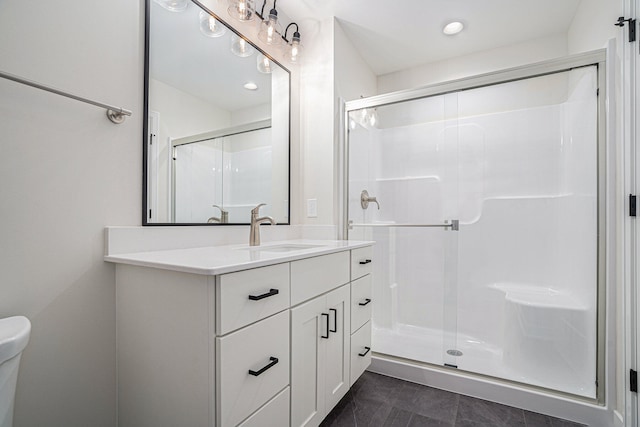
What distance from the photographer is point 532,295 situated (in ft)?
6.20

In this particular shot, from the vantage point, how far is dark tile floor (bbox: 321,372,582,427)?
1.42 meters

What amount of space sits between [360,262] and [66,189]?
4.32ft

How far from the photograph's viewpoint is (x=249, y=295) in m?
0.89

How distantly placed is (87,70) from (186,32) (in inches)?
19.9

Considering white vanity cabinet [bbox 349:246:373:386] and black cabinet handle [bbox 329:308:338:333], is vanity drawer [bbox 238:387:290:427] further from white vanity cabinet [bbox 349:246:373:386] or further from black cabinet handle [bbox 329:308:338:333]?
white vanity cabinet [bbox 349:246:373:386]

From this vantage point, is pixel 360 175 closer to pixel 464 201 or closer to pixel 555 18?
pixel 464 201

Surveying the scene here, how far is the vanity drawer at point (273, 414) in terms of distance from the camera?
0.91 metres

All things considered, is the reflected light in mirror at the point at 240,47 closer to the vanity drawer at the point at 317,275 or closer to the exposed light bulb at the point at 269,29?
the exposed light bulb at the point at 269,29

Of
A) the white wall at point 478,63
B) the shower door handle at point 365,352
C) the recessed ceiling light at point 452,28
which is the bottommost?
the shower door handle at point 365,352

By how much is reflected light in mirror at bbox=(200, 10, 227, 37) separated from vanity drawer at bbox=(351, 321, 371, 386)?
1.69 metres

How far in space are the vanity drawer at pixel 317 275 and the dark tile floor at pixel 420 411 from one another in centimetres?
65

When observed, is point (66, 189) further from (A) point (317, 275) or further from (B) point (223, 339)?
(A) point (317, 275)

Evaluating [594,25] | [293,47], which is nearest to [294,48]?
[293,47]

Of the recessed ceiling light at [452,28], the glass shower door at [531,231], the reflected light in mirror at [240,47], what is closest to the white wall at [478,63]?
the recessed ceiling light at [452,28]
